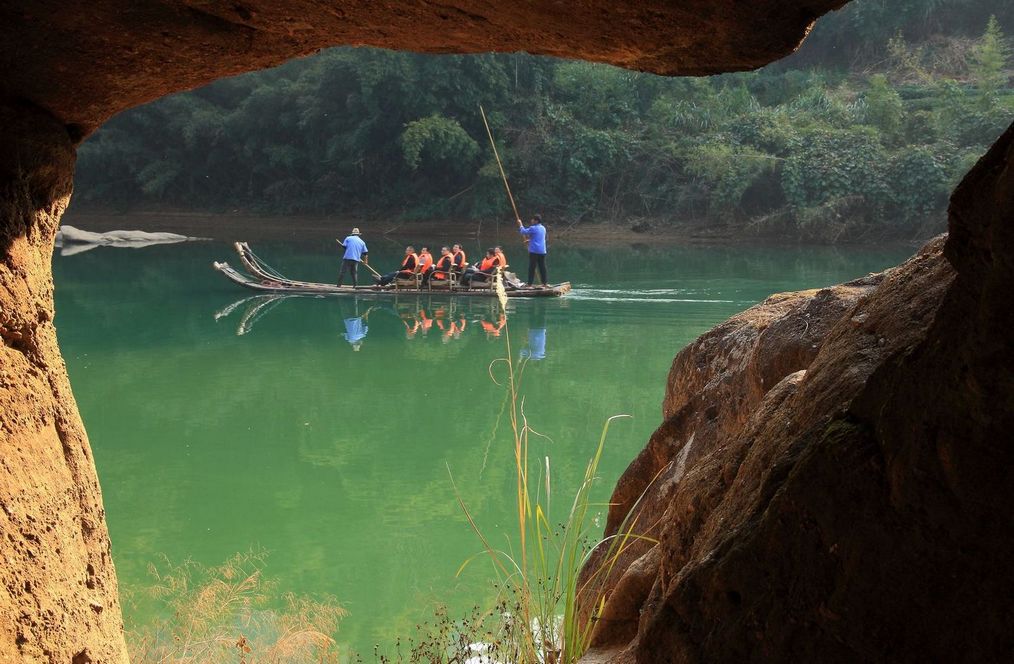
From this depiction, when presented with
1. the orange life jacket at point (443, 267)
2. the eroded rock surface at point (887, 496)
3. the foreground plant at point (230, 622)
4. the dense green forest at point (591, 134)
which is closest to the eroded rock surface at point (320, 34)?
Answer: the eroded rock surface at point (887, 496)

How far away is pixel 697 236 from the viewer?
3175 cm

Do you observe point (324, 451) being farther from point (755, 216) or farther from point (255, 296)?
point (755, 216)

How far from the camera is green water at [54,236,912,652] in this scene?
759 centimetres

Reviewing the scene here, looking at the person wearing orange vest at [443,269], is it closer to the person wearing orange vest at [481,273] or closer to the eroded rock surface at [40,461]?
the person wearing orange vest at [481,273]

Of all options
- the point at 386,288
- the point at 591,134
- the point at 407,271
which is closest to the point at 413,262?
the point at 407,271

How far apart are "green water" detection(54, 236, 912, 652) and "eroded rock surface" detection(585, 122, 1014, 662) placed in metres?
4.44

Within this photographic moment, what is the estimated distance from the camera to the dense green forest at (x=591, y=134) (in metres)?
30.2

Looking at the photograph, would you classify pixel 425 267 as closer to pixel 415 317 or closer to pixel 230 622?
pixel 415 317

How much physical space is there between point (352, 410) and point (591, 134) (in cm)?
2435

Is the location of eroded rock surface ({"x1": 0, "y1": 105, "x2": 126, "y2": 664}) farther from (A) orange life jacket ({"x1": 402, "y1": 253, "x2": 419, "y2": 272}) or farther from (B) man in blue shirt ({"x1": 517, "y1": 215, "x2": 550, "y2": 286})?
(B) man in blue shirt ({"x1": 517, "y1": 215, "x2": 550, "y2": 286})

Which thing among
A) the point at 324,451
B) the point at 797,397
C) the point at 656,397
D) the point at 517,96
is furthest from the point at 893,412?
the point at 517,96

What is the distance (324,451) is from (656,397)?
4.16 m

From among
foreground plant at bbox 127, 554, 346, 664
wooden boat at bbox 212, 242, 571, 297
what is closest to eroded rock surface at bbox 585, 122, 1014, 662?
foreground plant at bbox 127, 554, 346, 664

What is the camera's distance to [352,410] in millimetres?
11836
